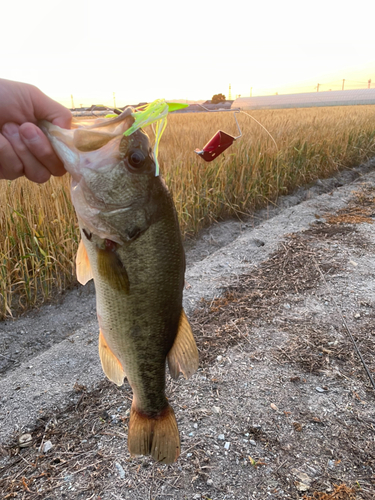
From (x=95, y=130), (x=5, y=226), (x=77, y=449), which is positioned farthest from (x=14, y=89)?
(x=5, y=226)

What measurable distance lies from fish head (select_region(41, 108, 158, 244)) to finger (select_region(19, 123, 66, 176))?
36 millimetres

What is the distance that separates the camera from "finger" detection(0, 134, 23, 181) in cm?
133

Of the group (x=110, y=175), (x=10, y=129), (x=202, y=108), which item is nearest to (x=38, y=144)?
(x=10, y=129)

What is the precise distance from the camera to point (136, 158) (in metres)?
1.22

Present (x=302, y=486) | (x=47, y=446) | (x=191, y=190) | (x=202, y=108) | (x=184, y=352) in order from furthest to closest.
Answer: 1. (x=191, y=190)
2. (x=202, y=108)
3. (x=47, y=446)
4. (x=302, y=486)
5. (x=184, y=352)

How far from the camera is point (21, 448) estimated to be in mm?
2039

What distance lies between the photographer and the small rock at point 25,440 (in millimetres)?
2049

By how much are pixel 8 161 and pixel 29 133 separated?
0.65ft

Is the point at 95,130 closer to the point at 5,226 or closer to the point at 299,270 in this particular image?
the point at 5,226

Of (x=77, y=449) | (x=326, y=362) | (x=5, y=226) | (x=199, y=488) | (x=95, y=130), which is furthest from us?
(x=5, y=226)

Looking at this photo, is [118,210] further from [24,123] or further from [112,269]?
[24,123]

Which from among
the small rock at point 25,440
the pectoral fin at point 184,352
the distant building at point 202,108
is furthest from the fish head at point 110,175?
the small rock at point 25,440

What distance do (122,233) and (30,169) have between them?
0.48 meters

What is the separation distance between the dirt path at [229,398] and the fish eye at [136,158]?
1.66m
